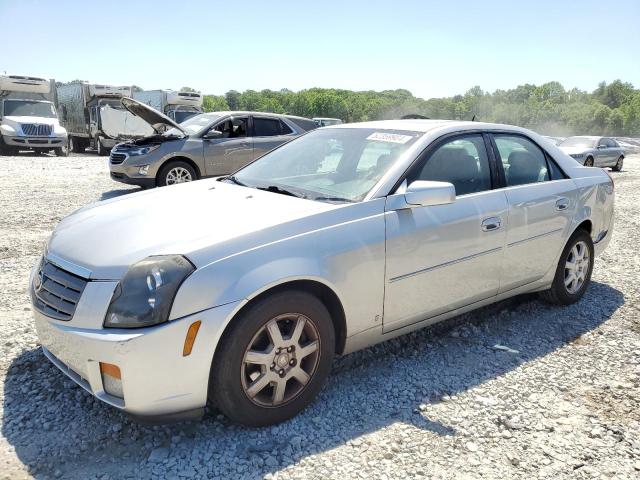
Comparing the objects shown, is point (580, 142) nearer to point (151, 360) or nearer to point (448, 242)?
point (448, 242)

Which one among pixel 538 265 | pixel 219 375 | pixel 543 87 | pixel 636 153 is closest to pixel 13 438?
pixel 219 375

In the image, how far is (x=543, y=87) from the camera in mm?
135500

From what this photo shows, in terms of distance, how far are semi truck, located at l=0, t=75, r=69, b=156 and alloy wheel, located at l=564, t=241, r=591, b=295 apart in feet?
61.6

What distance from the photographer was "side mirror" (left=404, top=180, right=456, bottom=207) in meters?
3.08

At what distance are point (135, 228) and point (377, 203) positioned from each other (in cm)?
138

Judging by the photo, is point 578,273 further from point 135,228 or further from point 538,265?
point 135,228

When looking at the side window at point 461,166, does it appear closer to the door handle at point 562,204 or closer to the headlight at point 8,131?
the door handle at point 562,204

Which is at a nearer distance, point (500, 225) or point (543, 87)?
point (500, 225)

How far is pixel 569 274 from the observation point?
4.58 meters

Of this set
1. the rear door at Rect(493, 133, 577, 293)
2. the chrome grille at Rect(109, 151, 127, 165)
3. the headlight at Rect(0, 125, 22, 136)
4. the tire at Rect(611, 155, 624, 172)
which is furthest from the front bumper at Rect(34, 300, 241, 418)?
the tire at Rect(611, 155, 624, 172)

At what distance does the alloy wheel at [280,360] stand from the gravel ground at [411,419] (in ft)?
0.65

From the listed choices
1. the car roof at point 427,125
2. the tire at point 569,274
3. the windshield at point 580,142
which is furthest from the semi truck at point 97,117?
the tire at point 569,274

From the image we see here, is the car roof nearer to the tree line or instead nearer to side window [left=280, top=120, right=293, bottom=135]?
side window [left=280, top=120, right=293, bottom=135]

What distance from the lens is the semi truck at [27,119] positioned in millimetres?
18453
